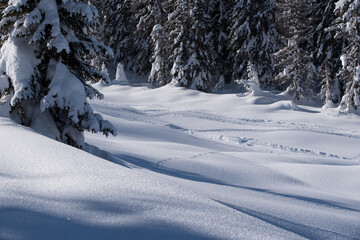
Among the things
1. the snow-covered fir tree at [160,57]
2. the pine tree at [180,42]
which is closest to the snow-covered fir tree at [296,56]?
the pine tree at [180,42]

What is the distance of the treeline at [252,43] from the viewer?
866 inches

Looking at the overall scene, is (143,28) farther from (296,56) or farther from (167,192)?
(167,192)

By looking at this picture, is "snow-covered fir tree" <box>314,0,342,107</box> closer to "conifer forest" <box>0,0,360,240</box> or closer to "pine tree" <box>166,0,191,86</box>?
"conifer forest" <box>0,0,360,240</box>

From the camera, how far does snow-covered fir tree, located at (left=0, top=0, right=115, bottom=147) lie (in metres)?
6.30

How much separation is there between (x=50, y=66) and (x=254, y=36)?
21.5m

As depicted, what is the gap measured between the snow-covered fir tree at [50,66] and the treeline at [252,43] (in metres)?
14.9

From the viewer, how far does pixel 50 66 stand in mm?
6863

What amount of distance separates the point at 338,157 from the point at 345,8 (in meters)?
10.0

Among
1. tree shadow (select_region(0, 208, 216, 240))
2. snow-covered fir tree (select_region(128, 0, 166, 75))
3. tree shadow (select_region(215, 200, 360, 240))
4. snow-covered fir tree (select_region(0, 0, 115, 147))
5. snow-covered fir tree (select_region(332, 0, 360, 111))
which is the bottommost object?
tree shadow (select_region(215, 200, 360, 240))

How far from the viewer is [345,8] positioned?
17438 mm

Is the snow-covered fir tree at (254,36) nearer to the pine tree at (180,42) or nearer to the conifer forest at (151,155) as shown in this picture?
the pine tree at (180,42)

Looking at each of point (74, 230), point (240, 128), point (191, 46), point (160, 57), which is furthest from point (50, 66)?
point (160, 57)

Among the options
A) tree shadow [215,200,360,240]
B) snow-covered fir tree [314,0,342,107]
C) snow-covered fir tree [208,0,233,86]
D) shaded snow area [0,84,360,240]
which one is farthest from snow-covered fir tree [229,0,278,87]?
tree shadow [215,200,360,240]

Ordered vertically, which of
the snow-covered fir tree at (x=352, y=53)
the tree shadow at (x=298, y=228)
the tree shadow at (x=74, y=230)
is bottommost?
the tree shadow at (x=298, y=228)
